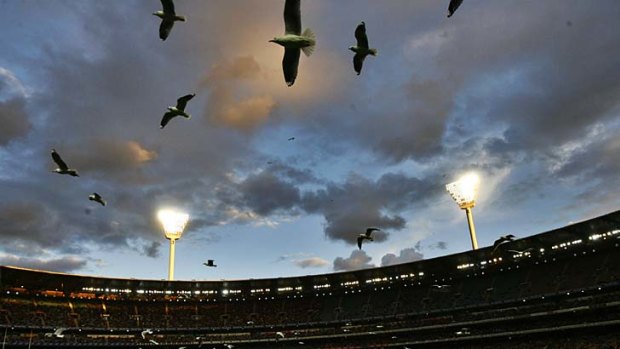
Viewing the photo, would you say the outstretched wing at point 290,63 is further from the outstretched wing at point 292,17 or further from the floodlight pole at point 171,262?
the floodlight pole at point 171,262

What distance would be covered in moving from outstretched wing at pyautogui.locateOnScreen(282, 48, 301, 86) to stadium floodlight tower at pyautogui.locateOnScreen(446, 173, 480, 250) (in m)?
52.3

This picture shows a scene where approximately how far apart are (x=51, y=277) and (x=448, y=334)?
2173 inches

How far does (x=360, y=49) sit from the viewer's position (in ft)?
34.8

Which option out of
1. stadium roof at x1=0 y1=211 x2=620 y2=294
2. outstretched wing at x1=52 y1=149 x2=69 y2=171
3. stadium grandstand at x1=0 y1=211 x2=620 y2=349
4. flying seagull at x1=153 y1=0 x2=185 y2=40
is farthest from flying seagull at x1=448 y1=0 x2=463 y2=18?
stadium roof at x1=0 y1=211 x2=620 y2=294

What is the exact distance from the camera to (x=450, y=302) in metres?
63.1

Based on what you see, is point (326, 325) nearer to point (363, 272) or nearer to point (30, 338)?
point (363, 272)

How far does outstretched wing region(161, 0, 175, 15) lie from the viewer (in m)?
11.0

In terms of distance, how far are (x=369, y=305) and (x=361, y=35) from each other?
65424 mm

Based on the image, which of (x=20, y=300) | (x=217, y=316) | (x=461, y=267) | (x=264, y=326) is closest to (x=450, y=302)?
(x=461, y=267)

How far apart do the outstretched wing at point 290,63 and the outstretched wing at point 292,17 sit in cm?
32

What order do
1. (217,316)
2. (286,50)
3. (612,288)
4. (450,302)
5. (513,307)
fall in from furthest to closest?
(217,316)
(450,302)
(513,307)
(612,288)
(286,50)

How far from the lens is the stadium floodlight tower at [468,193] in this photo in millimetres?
56188

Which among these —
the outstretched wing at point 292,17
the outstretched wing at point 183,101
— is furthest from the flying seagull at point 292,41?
the outstretched wing at point 183,101

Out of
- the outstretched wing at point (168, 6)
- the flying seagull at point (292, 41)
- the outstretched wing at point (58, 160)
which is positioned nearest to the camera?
the flying seagull at point (292, 41)
